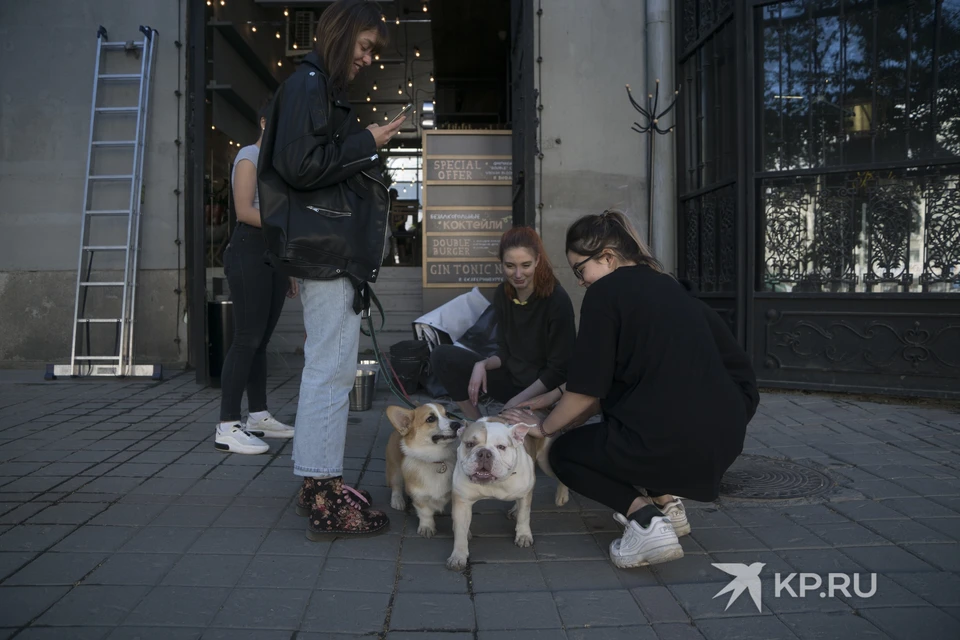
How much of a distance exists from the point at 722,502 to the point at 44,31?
806 centimetres

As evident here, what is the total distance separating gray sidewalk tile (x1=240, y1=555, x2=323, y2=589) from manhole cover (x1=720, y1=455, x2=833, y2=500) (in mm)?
2061

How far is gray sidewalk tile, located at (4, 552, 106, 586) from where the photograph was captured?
2570mm

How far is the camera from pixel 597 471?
2.93 meters

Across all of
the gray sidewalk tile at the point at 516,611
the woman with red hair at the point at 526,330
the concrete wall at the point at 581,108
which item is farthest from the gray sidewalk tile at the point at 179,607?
the concrete wall at the point at 581,108

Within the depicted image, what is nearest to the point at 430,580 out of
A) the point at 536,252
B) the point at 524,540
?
the point at 524,540

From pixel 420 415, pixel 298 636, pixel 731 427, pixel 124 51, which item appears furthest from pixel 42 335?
pixel 731 427

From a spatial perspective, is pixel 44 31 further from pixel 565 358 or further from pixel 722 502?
pixel 722 502

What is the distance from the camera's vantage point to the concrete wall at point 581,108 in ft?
24.0

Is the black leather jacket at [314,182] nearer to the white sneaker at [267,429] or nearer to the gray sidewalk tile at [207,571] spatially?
the gray sidewalk tile at [207,571]

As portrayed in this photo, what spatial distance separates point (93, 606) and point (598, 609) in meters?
1.66

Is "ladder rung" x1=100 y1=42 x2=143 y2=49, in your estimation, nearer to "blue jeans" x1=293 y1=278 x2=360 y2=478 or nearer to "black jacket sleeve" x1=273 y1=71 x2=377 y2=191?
"black jacket sleeve" x1=273 y1=71 x2=377 y2=191

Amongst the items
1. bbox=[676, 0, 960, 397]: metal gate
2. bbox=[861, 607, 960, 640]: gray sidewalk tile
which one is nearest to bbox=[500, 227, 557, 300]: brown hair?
bbox=[861, 607, 960, 640]: gray sidewalk tile

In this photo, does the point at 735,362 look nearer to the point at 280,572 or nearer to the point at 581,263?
the point at 581,263

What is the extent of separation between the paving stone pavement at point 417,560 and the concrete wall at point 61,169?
11.4 ft
